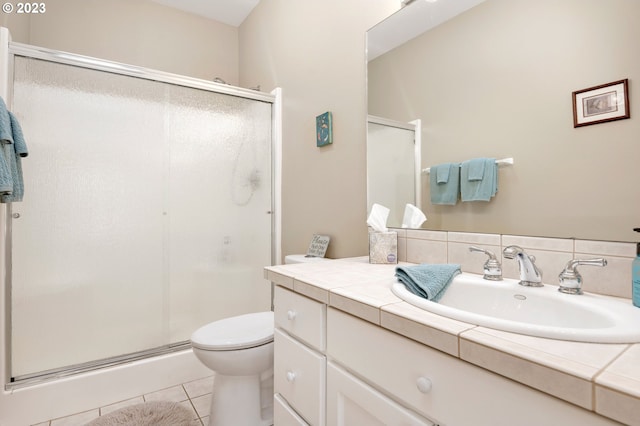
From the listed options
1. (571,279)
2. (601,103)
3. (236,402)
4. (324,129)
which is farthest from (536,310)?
(324,129)

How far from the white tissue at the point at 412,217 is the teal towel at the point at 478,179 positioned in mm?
189

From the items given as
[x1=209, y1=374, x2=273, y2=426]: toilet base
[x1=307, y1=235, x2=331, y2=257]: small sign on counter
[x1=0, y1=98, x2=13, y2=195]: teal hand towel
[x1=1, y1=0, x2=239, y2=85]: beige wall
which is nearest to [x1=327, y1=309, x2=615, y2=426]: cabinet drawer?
[x1=209, y1=374, x2=273, y2=426]: toilet base

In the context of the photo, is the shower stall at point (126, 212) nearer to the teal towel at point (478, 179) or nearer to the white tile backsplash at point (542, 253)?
the white tile backsplash at point (542, 253)

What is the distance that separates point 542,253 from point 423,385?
0.58m

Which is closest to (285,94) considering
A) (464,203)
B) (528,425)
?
(464,203)

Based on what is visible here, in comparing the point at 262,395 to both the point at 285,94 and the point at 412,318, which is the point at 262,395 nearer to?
the point at 412,318

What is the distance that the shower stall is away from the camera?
1661 mm

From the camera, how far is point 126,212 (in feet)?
6.25

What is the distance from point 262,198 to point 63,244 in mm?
1176

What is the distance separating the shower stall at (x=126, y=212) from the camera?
1.66 m

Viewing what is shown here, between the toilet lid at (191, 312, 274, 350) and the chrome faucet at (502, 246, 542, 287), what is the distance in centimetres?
101

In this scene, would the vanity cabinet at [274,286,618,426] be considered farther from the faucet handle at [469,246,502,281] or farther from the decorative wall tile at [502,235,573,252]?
the decorative wall tile at [502,235,573,252]

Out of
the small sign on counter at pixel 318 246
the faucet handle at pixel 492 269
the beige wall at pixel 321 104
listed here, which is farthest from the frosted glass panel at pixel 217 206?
the faucet handle at pixel 492 269

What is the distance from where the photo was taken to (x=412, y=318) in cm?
65
